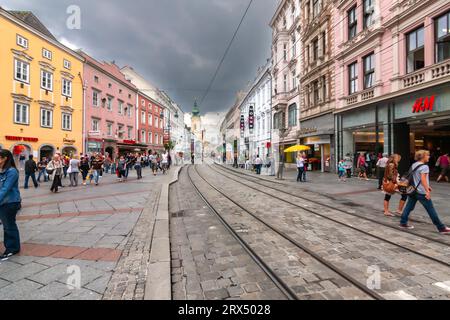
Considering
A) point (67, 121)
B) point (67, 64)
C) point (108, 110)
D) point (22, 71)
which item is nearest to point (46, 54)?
point (67, 64)

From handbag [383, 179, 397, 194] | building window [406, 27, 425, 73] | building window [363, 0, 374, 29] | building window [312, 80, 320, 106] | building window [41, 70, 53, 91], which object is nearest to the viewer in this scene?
handbag [383, 179, 397, 194]

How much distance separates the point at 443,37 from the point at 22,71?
29934 millimetres

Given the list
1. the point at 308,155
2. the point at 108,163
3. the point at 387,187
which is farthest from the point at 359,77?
the point at 108,163

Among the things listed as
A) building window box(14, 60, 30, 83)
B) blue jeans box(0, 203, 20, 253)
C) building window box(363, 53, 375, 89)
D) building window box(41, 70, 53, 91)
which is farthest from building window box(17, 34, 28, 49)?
building window box(363, 53, 375, 89)

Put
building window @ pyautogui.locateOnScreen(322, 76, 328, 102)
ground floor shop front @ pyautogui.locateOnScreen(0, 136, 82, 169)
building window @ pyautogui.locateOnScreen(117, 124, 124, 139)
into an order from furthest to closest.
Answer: building window @ pyautogui.locateOnScreen(117, 124, 124, 139) < building window @ pyautogui.locateOnScreen(322, 76, 328, 102) < ground floor shop front @ pyautogui.locateOnScreen(0, 136, 82, 169)

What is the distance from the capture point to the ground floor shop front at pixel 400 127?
467 inches

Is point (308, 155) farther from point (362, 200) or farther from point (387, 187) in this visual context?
point (387, 187)

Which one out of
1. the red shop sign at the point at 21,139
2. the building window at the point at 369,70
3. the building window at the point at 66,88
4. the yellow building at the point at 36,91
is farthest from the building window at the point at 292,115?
the red shop sign at the point at 21,139

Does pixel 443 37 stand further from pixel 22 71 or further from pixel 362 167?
pixel 22 71

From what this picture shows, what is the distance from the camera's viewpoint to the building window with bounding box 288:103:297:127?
85.6ft

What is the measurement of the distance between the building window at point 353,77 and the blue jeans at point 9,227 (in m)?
19.6

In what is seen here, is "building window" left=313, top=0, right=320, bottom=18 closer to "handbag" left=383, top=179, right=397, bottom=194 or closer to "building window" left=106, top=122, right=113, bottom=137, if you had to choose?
"handbag" left=383, top=179, right=397, bottom=194

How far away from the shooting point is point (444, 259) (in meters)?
3.67

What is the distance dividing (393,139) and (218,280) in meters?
15.1
